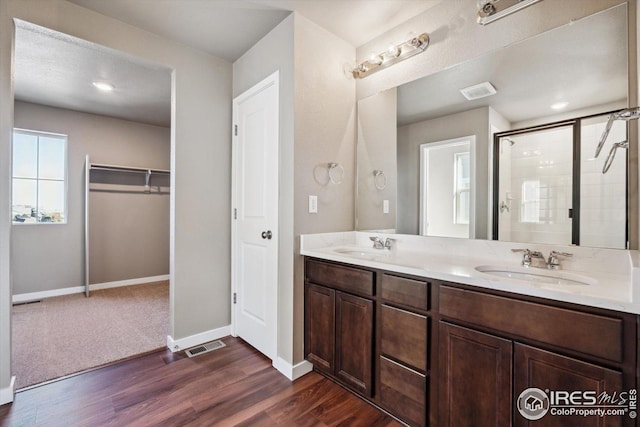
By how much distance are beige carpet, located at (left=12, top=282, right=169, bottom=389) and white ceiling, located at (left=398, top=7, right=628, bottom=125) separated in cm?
316

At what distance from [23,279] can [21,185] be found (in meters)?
1.24

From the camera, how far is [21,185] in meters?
3.82

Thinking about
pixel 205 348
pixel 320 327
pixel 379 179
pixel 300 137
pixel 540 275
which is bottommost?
pixel 205 348

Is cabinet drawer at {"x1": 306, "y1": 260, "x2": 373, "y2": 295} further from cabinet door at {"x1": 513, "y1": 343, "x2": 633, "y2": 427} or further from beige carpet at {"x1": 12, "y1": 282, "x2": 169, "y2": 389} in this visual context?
beige carpet at {"x1": 12, "y1": 282, "x2": 169, "y2": 389}

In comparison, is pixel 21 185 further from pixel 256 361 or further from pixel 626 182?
pixel 626 182

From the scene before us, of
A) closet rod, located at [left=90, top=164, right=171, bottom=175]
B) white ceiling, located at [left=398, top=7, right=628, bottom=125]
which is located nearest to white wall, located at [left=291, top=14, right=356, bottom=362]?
white ceiling, located at [left=398, top=7, right=628, bottom=125]

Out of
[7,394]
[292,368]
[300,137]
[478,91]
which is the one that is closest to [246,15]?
[300,137]

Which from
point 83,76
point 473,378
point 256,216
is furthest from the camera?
point 83,76

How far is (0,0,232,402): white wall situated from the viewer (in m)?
2.24

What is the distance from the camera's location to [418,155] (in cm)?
213

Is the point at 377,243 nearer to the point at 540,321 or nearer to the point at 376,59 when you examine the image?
the point at 540,321

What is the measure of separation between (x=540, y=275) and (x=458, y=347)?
1.82ft

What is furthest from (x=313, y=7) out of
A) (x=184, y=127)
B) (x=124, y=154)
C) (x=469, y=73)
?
(x=124, y=154)

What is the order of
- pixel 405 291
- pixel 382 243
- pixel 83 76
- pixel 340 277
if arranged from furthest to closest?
1. pixel 83 76
2. pixel 382 243
3. pixel 340 277
4. pixel 405 291
